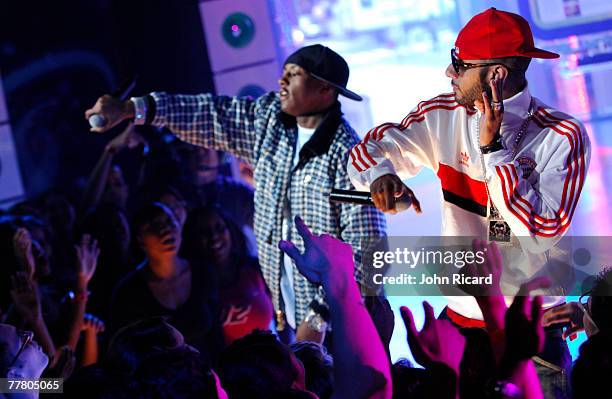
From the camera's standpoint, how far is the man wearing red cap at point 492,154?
181cm

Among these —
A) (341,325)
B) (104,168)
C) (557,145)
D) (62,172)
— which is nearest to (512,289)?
(557,145)

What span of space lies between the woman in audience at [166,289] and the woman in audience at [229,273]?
0.14 m

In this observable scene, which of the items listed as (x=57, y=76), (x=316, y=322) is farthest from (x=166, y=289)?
(x=57, y=76)

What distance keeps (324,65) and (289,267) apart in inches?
28.7

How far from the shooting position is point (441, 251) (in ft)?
6.66

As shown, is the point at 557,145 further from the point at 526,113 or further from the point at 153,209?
the point at 153,209

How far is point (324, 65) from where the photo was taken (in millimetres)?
2873

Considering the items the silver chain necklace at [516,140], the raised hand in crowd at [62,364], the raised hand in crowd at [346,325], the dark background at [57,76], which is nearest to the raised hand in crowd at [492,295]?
the raised hand in crowd at [346,325]

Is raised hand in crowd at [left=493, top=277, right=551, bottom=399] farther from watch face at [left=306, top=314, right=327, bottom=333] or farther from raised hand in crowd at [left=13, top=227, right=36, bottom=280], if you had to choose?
raised hand in crowd at [left=13, top=227, right=36, bottom=280]

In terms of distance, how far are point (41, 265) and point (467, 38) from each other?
2382 mm

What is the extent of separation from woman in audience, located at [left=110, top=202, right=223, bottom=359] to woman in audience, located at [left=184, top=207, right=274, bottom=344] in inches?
5.4

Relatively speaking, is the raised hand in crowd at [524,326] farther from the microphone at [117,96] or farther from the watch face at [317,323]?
the microphone at [117,96]

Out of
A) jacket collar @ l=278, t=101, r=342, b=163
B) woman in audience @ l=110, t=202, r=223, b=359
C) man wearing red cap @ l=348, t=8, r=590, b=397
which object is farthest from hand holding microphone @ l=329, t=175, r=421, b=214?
woman in audience @ l=110, t=202, r=223, b=359

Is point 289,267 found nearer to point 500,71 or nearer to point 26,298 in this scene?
point 26,298
